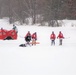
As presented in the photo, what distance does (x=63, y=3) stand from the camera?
165ft

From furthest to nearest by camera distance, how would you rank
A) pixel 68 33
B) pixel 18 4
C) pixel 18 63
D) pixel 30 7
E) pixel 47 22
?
1. pixel 18 4
2. pixel 30 7
3. pixel 47 22
4. pixel 68 33
5. pixel 18 63

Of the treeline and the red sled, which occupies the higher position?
the treeline

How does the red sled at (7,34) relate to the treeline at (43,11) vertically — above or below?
below

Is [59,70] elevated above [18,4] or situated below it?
below

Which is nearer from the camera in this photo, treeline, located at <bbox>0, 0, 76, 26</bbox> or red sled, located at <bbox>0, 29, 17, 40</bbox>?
red sled, located at <bbox>0, 29, 17, 40</bbox>

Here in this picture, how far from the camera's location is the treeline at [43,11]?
46.4m

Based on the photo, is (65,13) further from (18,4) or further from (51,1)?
(18,4)

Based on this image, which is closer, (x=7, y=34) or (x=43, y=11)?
(x=7, y=34)

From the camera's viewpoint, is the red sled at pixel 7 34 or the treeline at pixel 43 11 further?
the treeline at pixel 43 11

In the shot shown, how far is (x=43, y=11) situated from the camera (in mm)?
48969

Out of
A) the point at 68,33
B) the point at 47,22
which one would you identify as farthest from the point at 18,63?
the point at 47,22

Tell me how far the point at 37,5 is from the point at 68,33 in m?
23.3

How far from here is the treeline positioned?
1828 inches

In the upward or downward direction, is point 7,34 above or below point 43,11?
below
